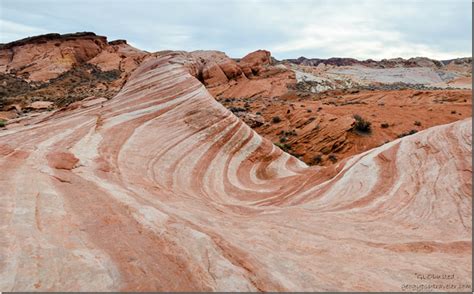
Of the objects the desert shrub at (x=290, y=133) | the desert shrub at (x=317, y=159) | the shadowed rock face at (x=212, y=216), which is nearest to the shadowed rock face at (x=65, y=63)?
the desert shrub at (x=290, y=133)

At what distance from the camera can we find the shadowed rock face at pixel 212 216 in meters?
3.42

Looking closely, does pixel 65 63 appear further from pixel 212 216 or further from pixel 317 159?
pixel 212 216

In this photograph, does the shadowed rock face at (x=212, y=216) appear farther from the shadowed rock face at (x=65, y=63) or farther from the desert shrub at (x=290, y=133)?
the shadowed rock face at (x=65, y=63)

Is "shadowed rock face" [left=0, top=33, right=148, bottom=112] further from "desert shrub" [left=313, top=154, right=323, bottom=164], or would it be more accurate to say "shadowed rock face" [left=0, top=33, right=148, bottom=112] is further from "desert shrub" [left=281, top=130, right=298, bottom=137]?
"desert shrub" [left=313, top=154, right=323, bottom=164]

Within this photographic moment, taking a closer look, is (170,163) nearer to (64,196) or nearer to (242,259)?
(64,196)

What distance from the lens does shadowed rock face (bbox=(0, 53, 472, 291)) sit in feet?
11.2

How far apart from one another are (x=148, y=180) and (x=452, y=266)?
5.88m

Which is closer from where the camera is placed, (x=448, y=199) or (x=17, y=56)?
(x=448, y=199)

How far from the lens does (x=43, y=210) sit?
4.53m

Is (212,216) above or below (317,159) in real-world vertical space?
above

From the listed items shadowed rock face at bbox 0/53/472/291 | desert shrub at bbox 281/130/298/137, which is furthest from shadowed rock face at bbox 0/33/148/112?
shadowed rock face at bbox 0/53/472/291

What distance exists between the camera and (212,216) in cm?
565

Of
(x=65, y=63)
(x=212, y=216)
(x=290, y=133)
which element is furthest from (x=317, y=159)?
(x=65, y=63)

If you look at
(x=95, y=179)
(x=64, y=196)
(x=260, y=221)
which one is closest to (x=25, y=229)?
(x=64, y=196)
